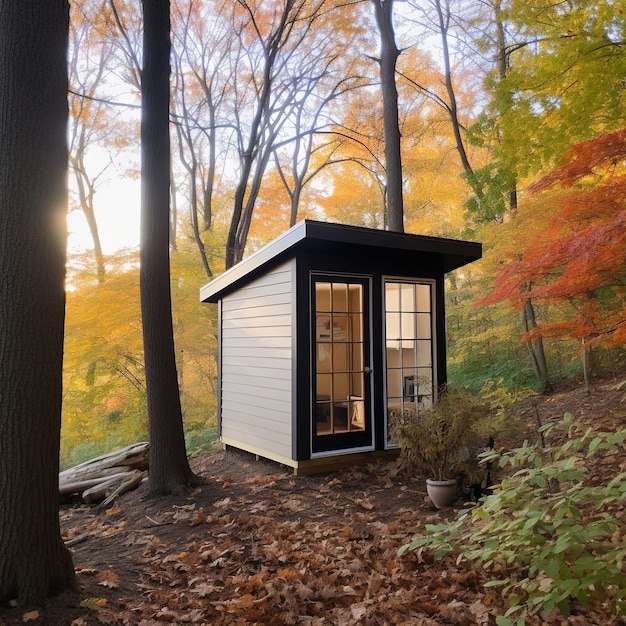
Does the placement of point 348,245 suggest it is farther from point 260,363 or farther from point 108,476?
point 108,476

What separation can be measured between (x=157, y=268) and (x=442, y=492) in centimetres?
335

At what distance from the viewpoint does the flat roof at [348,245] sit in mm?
5152

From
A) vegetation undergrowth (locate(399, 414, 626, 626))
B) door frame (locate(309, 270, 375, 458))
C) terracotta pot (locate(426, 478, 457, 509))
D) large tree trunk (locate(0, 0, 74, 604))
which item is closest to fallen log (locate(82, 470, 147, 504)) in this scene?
door frame (locate(309, 270, 375, 458))

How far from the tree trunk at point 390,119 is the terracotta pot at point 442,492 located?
5.28 metres

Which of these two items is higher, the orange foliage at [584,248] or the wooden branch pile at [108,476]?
the orange foliage at [584,248]

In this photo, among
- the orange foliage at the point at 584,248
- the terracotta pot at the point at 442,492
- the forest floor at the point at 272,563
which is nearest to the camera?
the forest floor at the point at 272,563

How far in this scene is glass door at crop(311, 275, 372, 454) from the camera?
5730 millimetres

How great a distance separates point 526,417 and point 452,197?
6.89m

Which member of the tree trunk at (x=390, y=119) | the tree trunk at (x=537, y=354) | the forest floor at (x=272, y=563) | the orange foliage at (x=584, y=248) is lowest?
the forest floor at (x=272, y=563)

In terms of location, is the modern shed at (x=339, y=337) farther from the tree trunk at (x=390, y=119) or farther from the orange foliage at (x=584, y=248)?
the tree trunk at (x=390, y=119)

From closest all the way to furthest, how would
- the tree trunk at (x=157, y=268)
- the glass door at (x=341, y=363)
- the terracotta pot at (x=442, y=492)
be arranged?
the terracotta pot at (x=442, y=492)
the tree trunk at (x=157, y=268)
the glass door at (x=341, y=363)

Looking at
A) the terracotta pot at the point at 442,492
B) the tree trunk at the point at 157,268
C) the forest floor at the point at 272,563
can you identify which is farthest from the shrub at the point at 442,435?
the tree trunk at the point at 157,268

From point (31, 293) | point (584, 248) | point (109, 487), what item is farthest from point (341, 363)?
point (31, 293)

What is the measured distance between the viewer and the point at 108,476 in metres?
5.97
